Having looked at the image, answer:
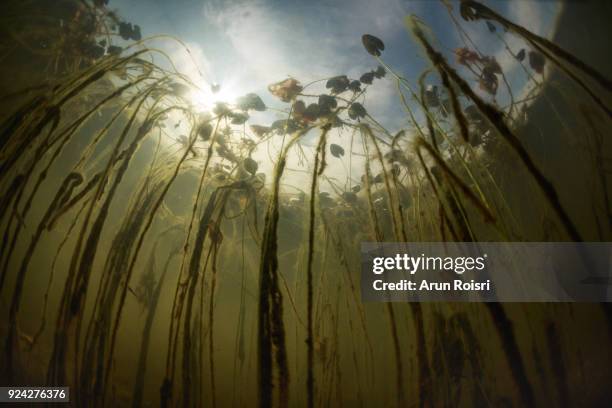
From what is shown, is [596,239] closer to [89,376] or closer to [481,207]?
[481,207]

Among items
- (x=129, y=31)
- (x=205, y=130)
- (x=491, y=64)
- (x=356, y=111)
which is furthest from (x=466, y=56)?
(x=129, y=31)

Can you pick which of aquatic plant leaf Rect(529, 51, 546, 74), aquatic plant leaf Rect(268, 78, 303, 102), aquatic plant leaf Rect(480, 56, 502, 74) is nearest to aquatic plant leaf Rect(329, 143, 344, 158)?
aquatic plant leaf Rect(268, 78, 303, 102)

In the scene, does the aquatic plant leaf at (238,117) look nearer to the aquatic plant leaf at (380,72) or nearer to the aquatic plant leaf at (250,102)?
the aquatic plant leaf at (250,102)

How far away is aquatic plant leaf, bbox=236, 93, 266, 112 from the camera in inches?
65.7

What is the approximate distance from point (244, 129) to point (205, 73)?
1.34ft

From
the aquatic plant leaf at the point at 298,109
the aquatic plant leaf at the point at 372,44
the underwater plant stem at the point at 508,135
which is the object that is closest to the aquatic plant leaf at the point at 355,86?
the aquatic plant leaf at the point at 372,44

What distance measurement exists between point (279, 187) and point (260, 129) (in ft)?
1.53

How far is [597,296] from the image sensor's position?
154 cm

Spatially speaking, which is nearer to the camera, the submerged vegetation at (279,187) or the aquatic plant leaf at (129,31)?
the submerged vegetation at (279,187)

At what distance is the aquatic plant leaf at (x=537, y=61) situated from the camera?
5.40ft

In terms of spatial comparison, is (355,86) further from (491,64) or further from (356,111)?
(491,64)

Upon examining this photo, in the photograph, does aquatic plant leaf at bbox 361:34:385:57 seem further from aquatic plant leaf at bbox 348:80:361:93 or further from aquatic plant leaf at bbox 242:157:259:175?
aquatic plant leaf at bbox 242:157:259:175

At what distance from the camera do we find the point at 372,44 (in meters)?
1.53

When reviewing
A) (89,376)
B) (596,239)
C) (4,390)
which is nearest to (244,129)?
(89,376)
